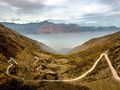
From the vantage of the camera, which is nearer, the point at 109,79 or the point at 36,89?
the point at 36,89

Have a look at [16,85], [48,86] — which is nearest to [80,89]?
[48,86]

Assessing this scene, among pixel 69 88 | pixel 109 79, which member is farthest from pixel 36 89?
pixel 109 79

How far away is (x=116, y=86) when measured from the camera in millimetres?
170500

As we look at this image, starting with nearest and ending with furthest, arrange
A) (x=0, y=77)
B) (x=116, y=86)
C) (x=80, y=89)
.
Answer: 1. (x=116, y=86)
2. (x=80, y=89)
3. (x=0, y=77)

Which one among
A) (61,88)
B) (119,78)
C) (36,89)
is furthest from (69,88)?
(119,78)

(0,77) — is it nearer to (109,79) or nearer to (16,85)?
(16,85)

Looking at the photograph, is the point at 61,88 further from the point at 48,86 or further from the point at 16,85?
the point at 16,85

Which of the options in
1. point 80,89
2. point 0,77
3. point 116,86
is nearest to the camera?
point 116,86

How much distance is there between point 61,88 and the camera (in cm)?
18625

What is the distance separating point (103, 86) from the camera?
7106 inches

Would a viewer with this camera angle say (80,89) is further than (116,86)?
Yes

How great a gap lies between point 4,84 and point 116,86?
6658 centimetres

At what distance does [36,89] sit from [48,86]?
378 inches

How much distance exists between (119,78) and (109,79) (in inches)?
396
